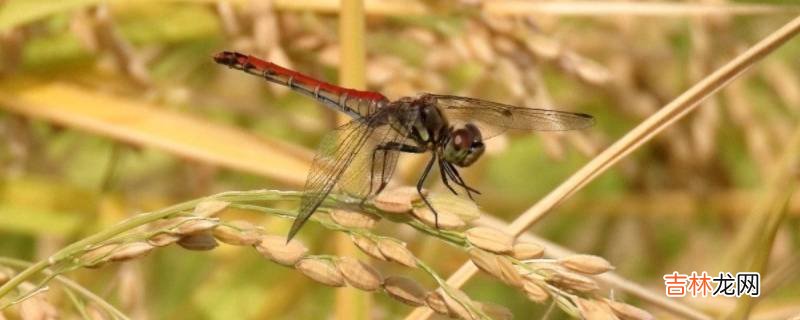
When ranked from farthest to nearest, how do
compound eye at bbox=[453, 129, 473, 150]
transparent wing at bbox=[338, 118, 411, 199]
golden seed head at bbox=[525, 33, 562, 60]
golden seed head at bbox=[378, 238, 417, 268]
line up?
1. golden seed head at bbox=[525, 33, 562, 60]
2. compound eye at bbox=[453, 129, 473, 150]
3. transparent wing at bbox=[338, 118, 411, 199]
4. golden seed head at bbox=[378, 238, 417, 268]

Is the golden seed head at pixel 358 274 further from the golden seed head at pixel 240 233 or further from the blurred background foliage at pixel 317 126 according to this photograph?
the blurred background foliage at pixel 317 126

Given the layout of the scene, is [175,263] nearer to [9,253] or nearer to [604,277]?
[9,253]

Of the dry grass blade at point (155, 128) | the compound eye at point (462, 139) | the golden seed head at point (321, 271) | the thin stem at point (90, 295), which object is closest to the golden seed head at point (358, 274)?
the golden seed head at point (321, 271)

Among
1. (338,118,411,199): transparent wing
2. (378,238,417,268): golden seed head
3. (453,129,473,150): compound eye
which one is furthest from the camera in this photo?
(453,129,473,150): compound eye

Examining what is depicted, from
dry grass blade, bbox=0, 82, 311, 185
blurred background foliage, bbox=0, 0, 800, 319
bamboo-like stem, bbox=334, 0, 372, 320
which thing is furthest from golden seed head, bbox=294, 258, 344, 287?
dry grass blade, bbox=0, 82, 311, 185

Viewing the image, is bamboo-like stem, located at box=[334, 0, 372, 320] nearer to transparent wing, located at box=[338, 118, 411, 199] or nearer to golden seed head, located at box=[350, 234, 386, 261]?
transparent wing, located at box=[338, 118, 411, 199]

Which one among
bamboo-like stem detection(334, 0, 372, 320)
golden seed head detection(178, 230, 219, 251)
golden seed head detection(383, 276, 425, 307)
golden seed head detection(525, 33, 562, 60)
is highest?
golden seed head detection(525, 33, 562, 60)
